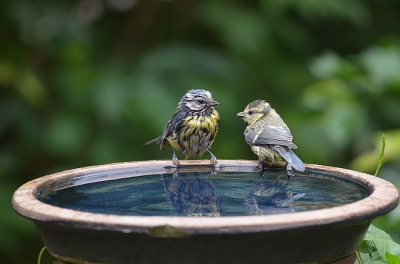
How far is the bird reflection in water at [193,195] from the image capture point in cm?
219

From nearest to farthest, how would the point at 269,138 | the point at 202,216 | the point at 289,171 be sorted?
the point at 202,216 < the point at 289,171 < the point at 269,138

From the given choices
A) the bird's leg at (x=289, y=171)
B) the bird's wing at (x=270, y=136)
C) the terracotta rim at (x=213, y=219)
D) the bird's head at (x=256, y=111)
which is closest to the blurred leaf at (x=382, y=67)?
the bird's head at (x=256, y=111)

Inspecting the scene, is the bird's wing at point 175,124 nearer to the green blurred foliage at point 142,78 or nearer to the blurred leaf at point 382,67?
the green blurred foliage at point 142,78

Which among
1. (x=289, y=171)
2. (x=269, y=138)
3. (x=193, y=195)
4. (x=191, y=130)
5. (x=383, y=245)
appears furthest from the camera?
(x=191, y=130)

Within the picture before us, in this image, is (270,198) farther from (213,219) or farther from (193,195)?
(213,219)

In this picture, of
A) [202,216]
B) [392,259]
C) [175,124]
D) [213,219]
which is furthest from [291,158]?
[213,219]

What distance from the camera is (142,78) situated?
18.0 feet

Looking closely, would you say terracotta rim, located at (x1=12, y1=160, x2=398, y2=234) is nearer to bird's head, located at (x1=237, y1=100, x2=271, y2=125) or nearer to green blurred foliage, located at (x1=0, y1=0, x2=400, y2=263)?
bird's head, located at (x1=237, y1=100, x2=271, y2=125)

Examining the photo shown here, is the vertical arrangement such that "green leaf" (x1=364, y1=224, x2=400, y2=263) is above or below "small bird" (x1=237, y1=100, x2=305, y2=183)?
below

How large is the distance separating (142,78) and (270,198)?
127 inches

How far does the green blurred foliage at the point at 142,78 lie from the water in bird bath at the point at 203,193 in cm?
194

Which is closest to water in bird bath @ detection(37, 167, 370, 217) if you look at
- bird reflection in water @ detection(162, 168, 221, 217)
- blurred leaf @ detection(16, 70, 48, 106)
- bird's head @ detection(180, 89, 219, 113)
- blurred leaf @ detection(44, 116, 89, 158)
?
bird reflection in water @ detection(162, 168, 221, 217)

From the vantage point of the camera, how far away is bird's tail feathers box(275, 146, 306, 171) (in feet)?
9.65

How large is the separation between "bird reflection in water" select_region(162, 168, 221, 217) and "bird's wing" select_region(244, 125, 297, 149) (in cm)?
46
